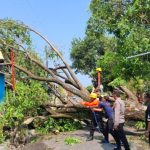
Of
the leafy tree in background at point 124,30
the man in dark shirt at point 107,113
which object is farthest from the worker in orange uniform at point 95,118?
the leafy tree in background at point 124,30

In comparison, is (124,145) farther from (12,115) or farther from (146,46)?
(12,115)

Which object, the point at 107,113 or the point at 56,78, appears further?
the point at 56,78

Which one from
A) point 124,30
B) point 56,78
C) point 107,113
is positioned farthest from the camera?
point 56,78

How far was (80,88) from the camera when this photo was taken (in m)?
16.9

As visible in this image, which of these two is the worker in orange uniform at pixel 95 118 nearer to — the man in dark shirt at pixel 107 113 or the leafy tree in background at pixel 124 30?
the man in dark shirt at pixel 107 113

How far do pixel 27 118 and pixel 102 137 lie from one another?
10.1 feet

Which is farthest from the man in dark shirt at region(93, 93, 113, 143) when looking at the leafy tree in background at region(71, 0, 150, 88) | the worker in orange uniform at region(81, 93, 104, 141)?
the leafy tree in background at region(71, 0, 150, 88)

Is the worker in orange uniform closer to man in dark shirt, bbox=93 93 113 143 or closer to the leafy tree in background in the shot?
man in dark shirt, bbox=93 93 113 143

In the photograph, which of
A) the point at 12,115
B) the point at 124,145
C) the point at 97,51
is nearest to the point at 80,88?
the point at 12,115

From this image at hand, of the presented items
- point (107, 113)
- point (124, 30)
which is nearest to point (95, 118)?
point (107, 113)

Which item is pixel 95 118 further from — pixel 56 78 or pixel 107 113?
pixel 56 78

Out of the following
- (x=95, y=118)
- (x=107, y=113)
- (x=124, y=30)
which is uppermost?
(x=124, y=30)

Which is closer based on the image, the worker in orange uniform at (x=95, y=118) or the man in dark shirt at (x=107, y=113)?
the man in dark shirt at (x=107, y=113)

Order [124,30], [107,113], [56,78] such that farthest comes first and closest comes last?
[56,78], [124,30], [107,113]
